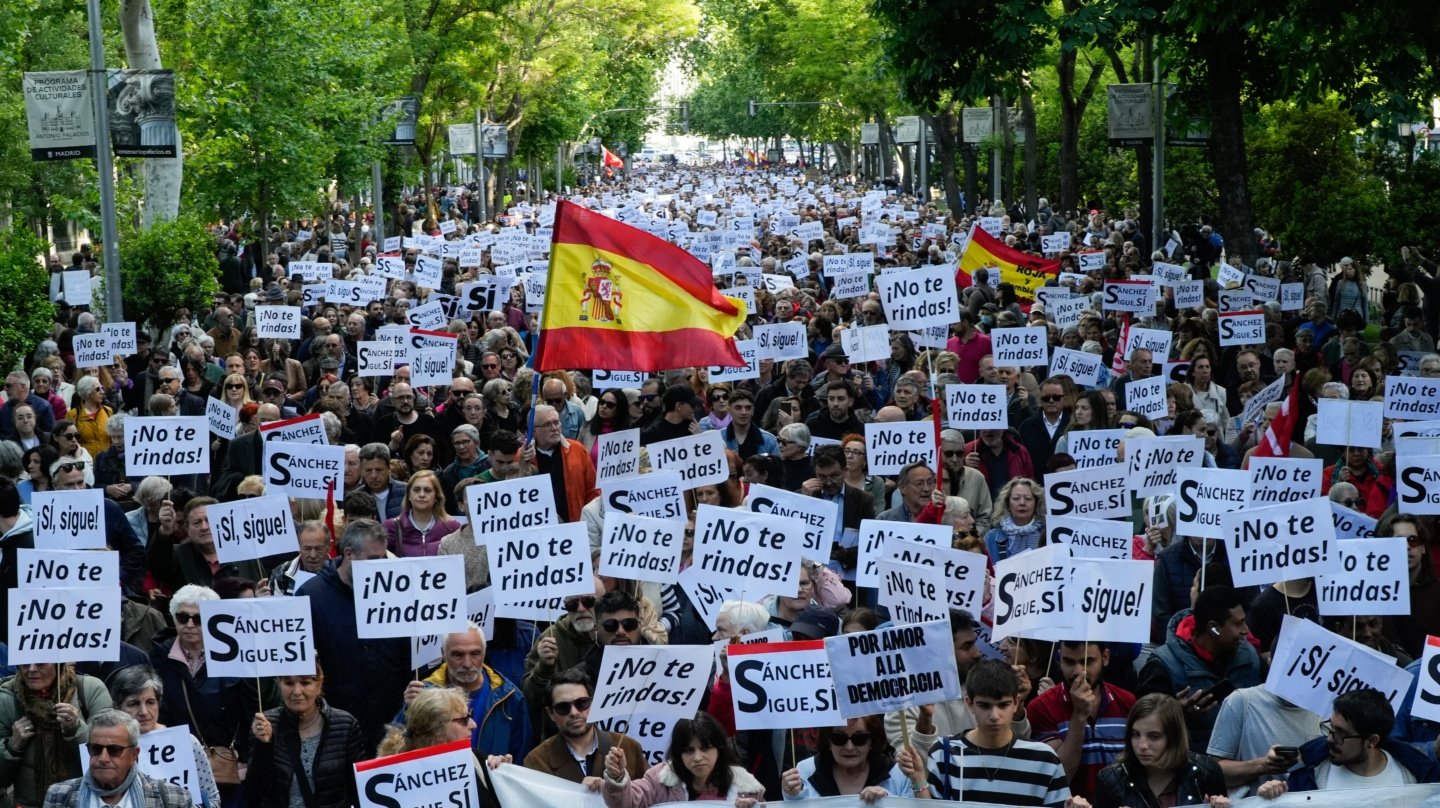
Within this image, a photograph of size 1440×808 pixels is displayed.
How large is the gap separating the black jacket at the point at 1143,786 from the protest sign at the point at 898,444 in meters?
5.58

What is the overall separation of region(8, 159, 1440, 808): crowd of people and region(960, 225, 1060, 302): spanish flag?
411 cm

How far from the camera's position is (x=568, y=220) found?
13.6 meters

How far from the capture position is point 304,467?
12656mm

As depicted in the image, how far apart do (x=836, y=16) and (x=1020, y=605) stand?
191 ft

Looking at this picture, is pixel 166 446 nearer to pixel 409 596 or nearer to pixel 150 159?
pixel 409 596

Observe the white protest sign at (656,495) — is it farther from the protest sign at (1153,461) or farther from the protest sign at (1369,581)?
the protest sign at (1369,581)

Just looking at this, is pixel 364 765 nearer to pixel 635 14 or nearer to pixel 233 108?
pixel 233 108

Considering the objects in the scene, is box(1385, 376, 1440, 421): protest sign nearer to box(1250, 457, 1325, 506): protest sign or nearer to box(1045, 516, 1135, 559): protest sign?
box(1250, 457, 1325, 506): protest sign

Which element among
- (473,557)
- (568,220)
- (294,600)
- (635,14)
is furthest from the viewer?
(635,14)

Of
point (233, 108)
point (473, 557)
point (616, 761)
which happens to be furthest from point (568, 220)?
point (233, 108)

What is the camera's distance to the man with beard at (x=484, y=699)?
8.55 m

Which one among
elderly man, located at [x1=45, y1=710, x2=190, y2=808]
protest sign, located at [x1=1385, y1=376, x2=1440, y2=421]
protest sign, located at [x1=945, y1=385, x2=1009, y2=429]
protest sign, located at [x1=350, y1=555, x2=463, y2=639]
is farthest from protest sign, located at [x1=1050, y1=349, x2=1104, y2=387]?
elderly man, located at [x1=45, y1=710, x2=190, y2=808]

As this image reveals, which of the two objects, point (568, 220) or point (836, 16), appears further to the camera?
point (836, 16)

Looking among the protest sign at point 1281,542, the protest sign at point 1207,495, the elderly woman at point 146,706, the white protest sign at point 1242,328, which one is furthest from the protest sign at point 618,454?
the white protest sign at point 1242,328
